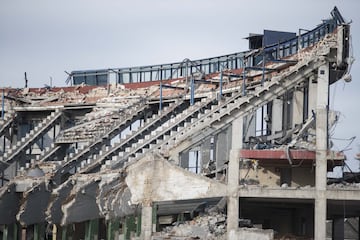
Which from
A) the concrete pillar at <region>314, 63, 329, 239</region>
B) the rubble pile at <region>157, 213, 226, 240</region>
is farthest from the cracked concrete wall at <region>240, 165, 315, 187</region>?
the concrete pillar at <region>314, 63, 329, 239</region>

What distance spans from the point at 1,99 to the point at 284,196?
3243 centimetres

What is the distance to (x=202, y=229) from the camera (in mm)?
35719

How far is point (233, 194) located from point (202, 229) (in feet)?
7.65

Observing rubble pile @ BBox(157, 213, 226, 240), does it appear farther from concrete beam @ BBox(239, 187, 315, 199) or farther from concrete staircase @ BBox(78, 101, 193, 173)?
concrete staircase @ BBox(78, 101, 193, 173)

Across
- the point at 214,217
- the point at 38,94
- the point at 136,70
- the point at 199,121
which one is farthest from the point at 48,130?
the point at 214,217

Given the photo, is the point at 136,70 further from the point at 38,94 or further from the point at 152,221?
the point at 152,221

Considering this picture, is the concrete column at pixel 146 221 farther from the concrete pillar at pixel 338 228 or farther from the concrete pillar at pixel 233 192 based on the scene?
the concrete pillar at pixel 338 228

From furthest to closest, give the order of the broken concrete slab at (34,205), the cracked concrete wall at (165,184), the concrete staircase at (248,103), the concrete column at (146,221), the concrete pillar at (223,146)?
the concrete pillar at (223,146) → the concrete staircase at (248,103) → the broken concrete slab at (34,205) → the concrete column at (146,221) → the cracked concrete wall at (165,184)

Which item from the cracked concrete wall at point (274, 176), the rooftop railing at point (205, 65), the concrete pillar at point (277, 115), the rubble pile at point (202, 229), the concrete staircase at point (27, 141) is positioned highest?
the rooftop railing at point (205, 65)

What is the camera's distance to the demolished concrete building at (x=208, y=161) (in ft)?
117

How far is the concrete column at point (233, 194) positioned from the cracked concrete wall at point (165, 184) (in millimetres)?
394

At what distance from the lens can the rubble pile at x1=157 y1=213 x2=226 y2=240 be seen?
115 ft

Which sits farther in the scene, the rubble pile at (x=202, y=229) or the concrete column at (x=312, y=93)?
the concrete column at (x=312, y=93)

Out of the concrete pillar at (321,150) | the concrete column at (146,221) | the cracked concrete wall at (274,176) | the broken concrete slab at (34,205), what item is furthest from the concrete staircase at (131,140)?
the concrete pillar at (321,150)
